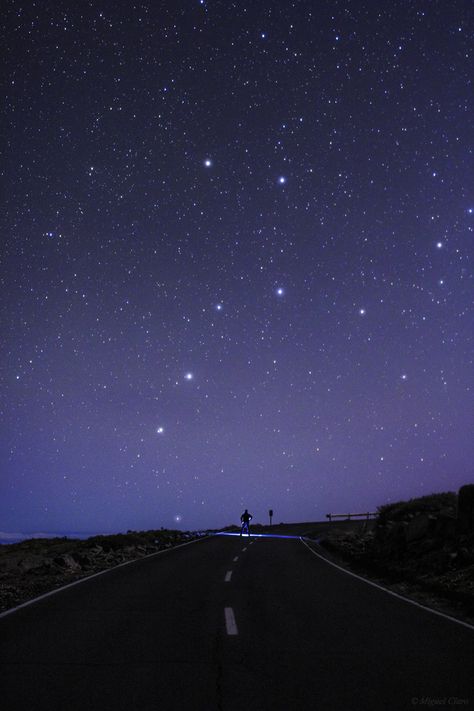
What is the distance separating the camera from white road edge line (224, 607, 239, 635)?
806 cm

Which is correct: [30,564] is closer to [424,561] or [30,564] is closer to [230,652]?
[424,561]

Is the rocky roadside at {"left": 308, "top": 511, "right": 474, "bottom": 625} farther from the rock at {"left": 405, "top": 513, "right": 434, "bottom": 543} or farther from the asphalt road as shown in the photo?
the asphalt road

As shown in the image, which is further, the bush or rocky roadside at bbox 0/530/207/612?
the bush

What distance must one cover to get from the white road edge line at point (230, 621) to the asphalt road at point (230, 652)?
4 centimetres

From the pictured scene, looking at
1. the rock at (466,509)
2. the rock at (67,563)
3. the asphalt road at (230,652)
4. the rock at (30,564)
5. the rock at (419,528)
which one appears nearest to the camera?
the asphalt road at (230,652)

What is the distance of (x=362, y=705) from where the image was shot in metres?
5.05

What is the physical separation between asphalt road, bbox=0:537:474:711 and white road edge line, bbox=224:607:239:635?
0.04 metres

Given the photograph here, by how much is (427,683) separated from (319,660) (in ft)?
4.04

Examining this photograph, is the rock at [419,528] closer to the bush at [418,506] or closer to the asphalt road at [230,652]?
the bush at [418,506]

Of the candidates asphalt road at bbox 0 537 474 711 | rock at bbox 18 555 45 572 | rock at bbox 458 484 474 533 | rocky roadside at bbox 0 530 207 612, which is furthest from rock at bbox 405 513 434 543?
rock at bbox 18 555 45 572

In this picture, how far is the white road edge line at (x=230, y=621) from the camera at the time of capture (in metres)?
8.06

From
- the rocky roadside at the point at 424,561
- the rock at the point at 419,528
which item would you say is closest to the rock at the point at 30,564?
the rocky roadside at the point at 424,561

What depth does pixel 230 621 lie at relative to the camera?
8.73 m

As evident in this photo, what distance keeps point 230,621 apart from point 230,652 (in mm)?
1972
